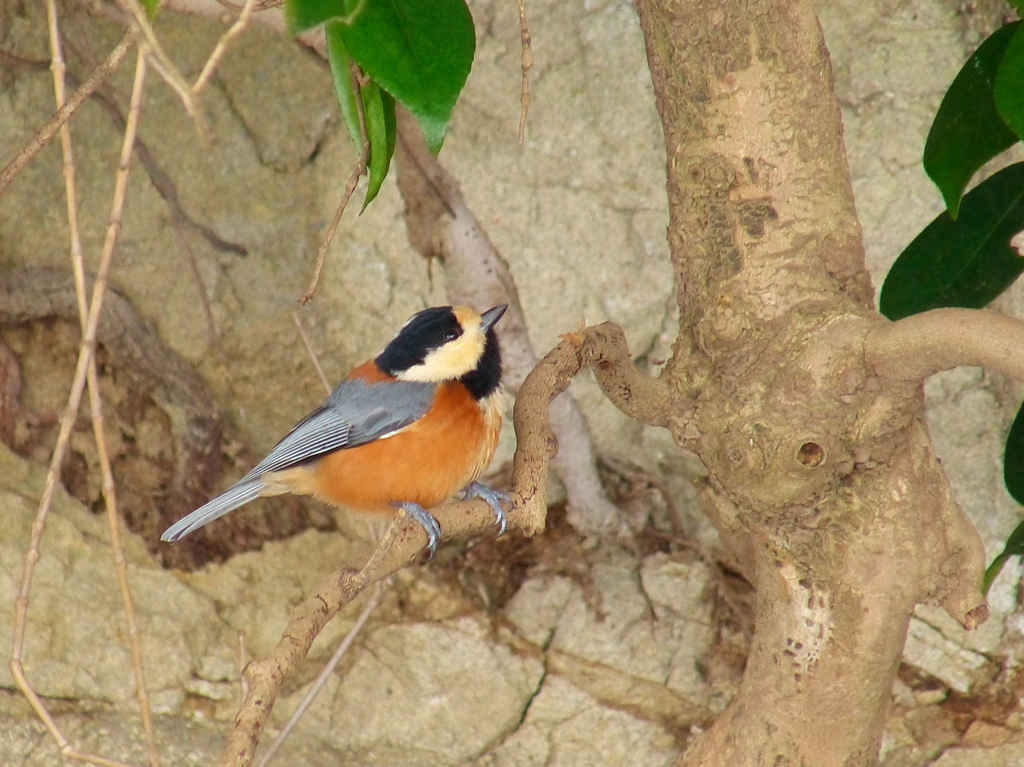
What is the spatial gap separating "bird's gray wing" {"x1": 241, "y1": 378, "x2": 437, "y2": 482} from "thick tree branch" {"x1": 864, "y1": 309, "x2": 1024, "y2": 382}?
1.21m

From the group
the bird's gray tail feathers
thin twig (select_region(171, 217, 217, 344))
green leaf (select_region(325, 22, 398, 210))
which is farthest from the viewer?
thin twig (select_region(171, 217, 217, 344))

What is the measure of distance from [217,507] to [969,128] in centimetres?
189

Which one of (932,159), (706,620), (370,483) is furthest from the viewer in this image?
(706,620)

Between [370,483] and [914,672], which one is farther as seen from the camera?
[914,672]

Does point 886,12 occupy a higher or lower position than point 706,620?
higher

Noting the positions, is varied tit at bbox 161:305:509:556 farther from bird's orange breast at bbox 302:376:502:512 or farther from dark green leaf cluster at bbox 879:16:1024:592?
dark green leaf cluster at bbox 879:16:1024:592

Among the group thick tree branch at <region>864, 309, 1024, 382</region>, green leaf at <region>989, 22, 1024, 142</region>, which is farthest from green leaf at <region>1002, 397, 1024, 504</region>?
green leaf at <region>989, 22, 1024, 142</region>

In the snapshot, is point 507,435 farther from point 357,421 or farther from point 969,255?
point 969,255

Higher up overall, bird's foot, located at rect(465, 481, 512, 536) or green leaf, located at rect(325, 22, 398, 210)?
green leaf, located at rect(325, 22, 398, 210)

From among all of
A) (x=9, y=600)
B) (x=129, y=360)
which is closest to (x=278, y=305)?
(x=129, y=360)

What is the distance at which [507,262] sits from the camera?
10.3 feet

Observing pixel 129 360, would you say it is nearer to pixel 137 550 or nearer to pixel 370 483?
pixel 137 550

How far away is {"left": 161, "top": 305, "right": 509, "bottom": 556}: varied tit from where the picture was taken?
8.46ft

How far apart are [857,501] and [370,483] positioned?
1222 mm
